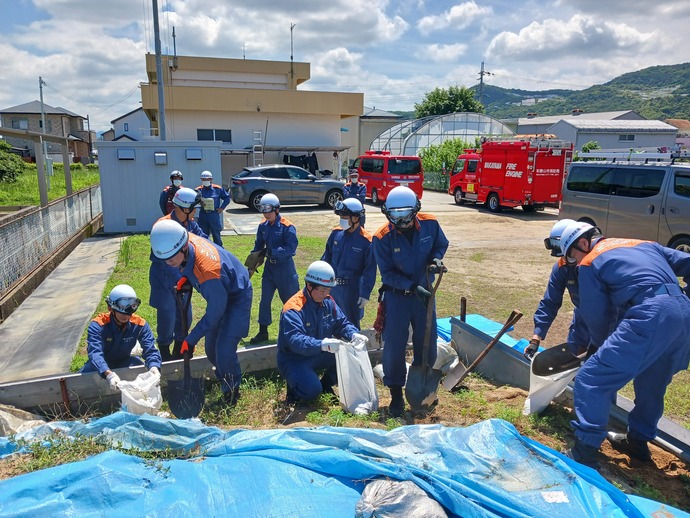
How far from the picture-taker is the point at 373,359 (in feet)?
16.7

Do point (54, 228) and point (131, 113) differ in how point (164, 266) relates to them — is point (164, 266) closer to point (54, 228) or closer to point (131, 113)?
point (54, 228)

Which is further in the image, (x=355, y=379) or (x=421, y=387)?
(x=421, y=387)

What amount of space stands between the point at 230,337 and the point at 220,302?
44 centimetres

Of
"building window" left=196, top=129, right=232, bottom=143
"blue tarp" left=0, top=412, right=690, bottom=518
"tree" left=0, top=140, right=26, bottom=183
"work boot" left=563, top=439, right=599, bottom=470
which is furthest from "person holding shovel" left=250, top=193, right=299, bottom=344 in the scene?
"building window" left=196, top=129, right=232, bottom=143

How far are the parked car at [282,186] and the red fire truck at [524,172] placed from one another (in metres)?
5.53

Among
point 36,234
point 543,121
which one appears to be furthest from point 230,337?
point 543,121

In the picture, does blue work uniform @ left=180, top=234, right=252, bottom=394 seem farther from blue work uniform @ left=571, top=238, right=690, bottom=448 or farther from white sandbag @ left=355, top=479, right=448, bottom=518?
blue work uniform @ left=571, top=238, right=690, bottom=448

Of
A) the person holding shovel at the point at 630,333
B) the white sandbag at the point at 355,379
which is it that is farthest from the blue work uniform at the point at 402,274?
the person holding shovel at the point at 630,333

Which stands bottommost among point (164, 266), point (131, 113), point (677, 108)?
point (164, 266)

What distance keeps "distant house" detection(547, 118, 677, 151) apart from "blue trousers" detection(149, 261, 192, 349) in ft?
140

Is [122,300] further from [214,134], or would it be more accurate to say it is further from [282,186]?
[214,134]

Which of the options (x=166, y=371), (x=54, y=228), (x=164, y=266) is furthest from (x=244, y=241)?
(x=166, y=371)

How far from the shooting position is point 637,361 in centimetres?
294

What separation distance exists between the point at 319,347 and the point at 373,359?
134cm
